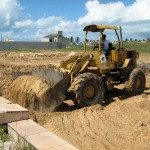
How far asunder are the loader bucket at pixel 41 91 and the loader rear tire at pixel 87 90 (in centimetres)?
33

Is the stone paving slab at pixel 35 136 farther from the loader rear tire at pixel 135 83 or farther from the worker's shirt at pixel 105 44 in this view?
the loader rear tire at pixel 135 83

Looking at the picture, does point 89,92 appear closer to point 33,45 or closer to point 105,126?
point 105,126

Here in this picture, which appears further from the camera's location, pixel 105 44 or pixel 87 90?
pixel 105 44

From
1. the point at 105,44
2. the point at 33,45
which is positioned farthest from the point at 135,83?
the point at 33,45

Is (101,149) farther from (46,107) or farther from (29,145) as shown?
(46,107)

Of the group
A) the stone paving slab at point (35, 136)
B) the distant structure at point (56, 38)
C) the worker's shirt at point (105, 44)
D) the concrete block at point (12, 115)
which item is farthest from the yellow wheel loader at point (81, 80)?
the distant structure at point (56, 38)

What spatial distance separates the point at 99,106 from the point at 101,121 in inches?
53.5

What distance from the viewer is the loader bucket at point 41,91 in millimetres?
9875

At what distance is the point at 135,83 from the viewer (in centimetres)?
1273

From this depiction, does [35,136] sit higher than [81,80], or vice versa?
[81,80]

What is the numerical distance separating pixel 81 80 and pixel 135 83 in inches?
124

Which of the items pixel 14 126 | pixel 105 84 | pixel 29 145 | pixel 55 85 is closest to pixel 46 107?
pixel 55 85

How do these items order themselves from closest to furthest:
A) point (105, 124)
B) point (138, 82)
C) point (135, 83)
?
1. point (105, 124)
2. point (135, 83)
3. point (138, 82)

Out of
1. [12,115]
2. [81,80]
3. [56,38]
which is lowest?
[12,115]
